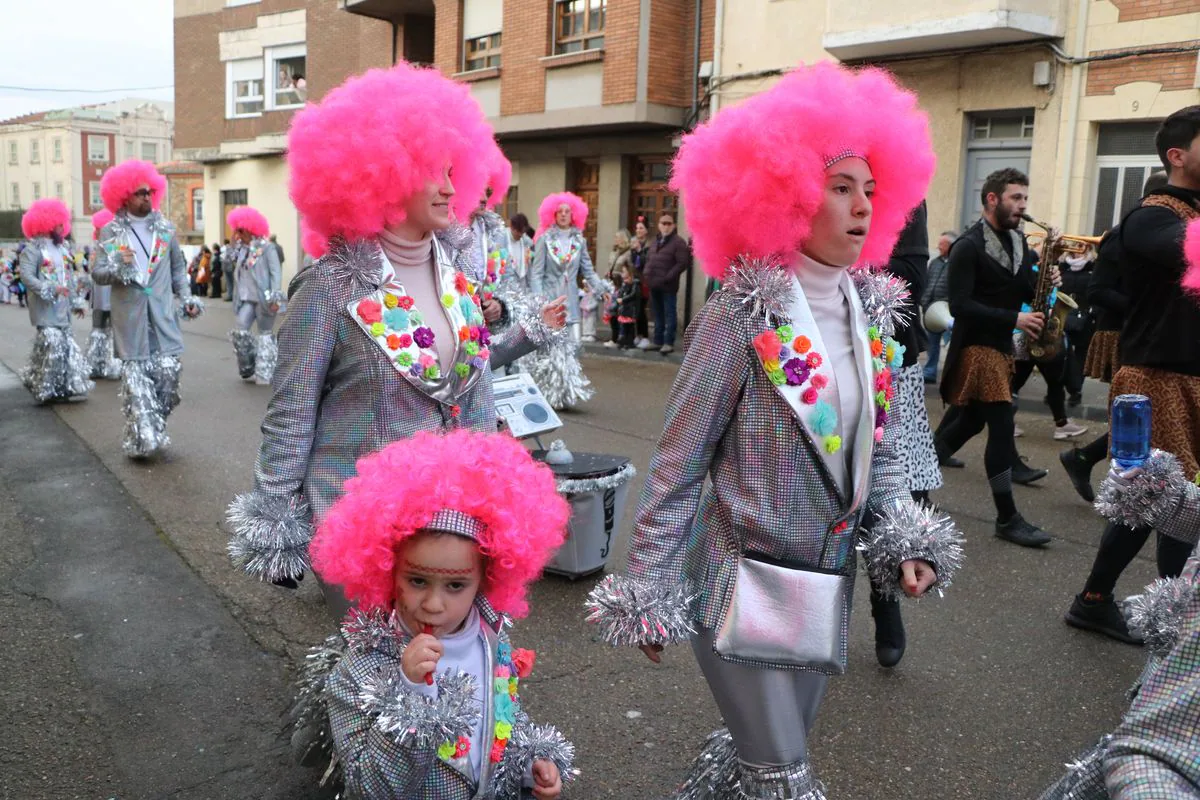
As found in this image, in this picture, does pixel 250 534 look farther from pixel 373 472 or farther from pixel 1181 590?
pixel 1181 590

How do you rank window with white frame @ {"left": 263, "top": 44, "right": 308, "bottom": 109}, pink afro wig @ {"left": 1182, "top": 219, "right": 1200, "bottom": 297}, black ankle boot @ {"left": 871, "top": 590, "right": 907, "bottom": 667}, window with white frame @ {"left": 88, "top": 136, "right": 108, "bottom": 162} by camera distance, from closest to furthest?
1. pink afro wig @ {"left": 1182, "top": 219, "right": 1200, "bottom": 297}
2. black ankle boot @ {"left": 871, "top": 590, "right": 907, "bottom": 667}
3. window with white frame @ {"left": 263, "top": 44, "right": 308, "bottom": 109}
4. window with white frame @ {"left": 88, "top": 136, "right": 108, "bottom": 162}

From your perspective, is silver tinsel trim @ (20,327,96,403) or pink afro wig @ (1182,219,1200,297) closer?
pink afro wig @ (1182,219,1200,297)

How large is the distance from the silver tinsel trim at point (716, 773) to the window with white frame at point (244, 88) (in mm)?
34165

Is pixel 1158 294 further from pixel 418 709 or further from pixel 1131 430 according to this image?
pixel 418 709

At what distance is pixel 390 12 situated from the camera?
27328mm

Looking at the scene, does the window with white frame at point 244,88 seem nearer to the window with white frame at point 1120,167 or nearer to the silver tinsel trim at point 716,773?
the window with white frame at point 1120,167

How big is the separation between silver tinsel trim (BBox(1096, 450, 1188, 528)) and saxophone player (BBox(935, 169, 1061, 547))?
315 centimetres

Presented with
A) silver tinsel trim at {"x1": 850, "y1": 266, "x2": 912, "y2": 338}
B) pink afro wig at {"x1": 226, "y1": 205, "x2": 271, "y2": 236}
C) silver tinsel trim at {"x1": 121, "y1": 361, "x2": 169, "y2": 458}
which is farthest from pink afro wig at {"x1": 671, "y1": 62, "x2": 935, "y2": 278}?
pink afro wig at {"x1": 226, "y1": 205, "x2": 271, "y2": 236}

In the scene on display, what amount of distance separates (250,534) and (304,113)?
137 cm

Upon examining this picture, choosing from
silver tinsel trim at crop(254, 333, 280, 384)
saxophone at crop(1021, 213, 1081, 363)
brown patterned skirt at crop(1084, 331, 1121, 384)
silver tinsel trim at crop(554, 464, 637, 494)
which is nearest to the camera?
silver tinsel trim at crop(554, 464, 637, 494)

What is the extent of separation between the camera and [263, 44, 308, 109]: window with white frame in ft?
108

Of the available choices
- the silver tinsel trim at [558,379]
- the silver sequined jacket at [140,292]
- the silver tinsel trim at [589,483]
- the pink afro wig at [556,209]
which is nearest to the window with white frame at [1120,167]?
the pink afro wig at [556,209]

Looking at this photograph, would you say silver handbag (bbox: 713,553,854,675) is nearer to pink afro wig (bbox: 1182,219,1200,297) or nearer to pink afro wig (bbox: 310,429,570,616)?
pink afro wig (bbox: 310,429,570,616)

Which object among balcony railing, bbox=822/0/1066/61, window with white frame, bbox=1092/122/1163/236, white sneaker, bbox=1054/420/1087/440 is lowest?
white sneaker, bbox=1054/420/1087/440
